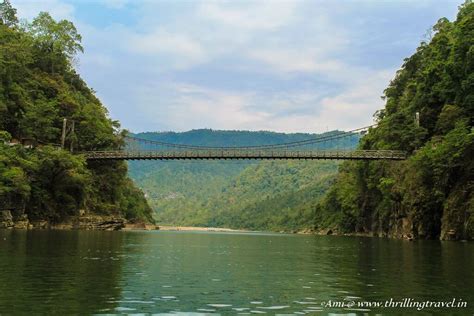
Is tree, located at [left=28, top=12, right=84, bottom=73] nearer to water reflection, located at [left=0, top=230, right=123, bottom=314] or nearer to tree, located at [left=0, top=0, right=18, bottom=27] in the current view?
tree, located at [left=0, top=0, right=18, bottom=27]

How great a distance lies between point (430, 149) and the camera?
65.3m

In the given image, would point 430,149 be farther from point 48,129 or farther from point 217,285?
point 48,129

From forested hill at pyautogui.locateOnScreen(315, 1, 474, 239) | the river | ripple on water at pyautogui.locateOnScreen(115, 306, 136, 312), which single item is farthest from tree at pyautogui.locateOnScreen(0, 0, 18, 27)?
ripple on water at pyautogui.locateOnScreen(115, 306, 136, 312)

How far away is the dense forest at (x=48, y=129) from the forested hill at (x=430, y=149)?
47149mm

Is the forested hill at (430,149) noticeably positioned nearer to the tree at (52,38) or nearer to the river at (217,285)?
the river at (217,285)

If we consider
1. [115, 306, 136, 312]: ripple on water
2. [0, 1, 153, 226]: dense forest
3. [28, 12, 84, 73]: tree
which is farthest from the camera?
[28, 12, 84, 73]: tree

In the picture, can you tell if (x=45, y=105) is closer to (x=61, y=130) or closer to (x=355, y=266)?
(x=61, y=130)

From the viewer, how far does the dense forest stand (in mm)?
75125

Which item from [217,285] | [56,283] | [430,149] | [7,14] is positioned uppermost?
[7,14]

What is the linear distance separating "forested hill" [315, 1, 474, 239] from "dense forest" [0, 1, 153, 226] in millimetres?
47149

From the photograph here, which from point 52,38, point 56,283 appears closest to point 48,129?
point 52,38

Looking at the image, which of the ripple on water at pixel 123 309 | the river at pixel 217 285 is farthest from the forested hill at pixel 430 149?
the ripple on water at pixel 123 309

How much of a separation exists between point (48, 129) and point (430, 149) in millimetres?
56893

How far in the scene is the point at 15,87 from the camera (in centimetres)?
8394
